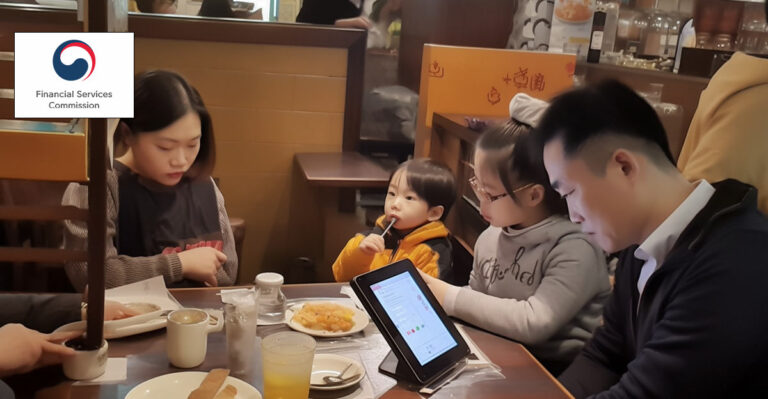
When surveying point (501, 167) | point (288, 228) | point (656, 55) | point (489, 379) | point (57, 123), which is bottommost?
point (288, 228)

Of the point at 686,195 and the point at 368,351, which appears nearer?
the point at 686,195

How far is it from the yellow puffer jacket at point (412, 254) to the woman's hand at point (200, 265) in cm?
42

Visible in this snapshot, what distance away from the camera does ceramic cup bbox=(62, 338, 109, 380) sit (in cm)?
127

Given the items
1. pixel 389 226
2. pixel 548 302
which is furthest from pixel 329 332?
pixel 389 226

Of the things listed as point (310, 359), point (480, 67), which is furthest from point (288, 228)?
point (310, 359)

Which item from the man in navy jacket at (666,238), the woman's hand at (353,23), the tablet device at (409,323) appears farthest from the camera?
the woman's hand at (353,23)

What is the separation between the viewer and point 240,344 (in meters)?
1.34

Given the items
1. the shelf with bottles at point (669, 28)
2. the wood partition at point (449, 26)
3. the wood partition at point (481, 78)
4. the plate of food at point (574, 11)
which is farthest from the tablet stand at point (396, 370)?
the wood partition at point (449, 26)

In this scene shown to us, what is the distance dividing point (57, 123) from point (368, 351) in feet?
→ 2.51

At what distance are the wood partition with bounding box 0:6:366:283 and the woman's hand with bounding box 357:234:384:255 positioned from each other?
50.8 inches

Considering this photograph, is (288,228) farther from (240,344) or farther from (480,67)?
(240,344)

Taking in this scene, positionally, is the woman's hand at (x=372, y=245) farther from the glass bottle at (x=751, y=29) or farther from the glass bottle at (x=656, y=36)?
the glass bottle at (x=751, y=29)

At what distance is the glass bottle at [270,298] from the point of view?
160cm

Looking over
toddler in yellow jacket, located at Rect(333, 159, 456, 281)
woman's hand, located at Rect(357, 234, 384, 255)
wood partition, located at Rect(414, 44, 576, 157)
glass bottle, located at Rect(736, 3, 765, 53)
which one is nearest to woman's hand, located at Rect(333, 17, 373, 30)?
wood partition, located at Rect(414, 44, 576, 157)
